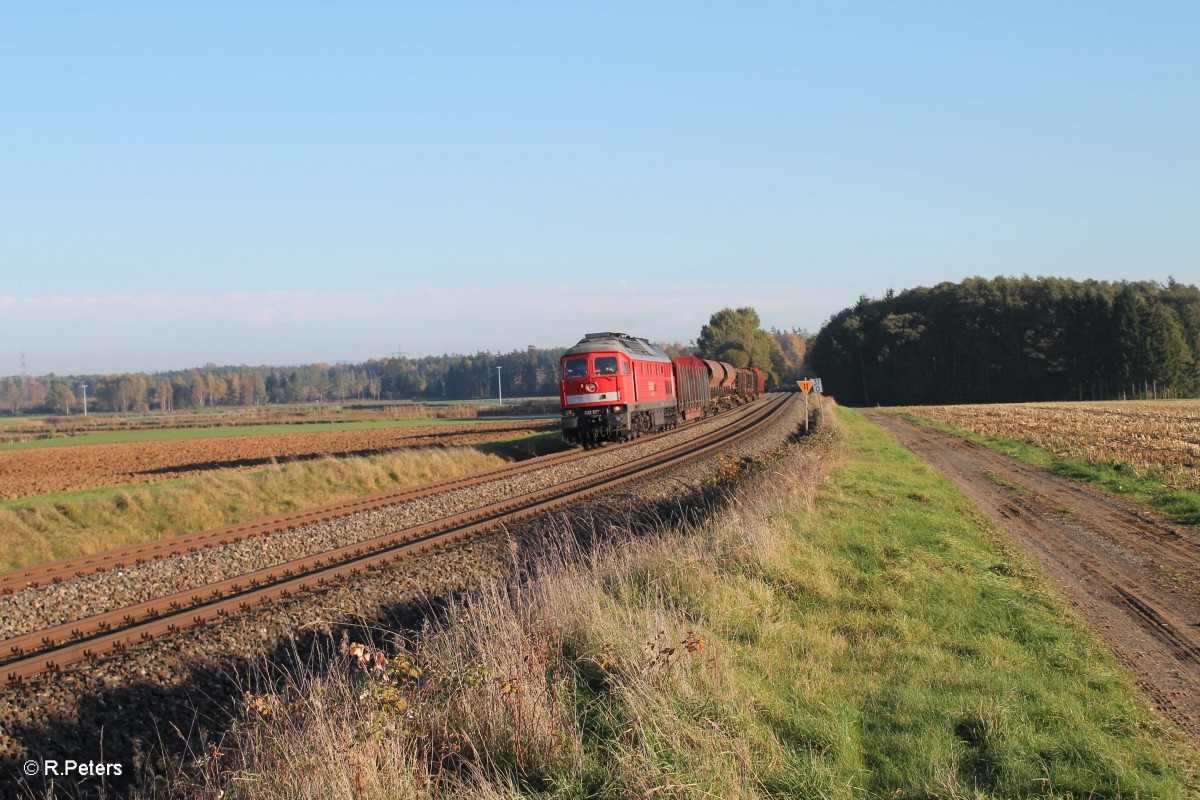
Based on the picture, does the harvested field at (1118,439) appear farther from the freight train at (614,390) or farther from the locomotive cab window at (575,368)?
the locomotive cab window at (575,368)

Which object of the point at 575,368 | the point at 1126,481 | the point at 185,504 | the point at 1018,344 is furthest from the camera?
the point at 1018,344

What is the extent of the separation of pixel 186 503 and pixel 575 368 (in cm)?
1355

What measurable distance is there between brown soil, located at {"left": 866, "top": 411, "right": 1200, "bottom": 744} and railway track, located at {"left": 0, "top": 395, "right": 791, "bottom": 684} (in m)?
8.21

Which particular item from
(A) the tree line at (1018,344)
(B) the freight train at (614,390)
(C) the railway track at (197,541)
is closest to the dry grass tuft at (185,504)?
(C) the railway track at (197,541)

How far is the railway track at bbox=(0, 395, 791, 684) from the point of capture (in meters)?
8.46

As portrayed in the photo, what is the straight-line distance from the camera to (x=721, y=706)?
5.17m

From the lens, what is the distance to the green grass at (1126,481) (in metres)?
14.2

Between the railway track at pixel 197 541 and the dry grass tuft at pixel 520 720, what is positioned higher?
the dry grass tuft at pixel 520 720

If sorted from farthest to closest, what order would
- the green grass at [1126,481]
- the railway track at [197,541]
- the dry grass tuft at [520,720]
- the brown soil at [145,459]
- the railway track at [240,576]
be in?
the brown soil at [145,459] < the green grass at [1126,481] < the railway track at [197,541] < the railway track at [240,576] < the dry grass tuft at [520,720]

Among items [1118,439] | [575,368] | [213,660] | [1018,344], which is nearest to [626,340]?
[575,368]

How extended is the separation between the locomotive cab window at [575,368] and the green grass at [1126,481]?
13.5 metres

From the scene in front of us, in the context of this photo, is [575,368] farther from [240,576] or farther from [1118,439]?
[240,576]

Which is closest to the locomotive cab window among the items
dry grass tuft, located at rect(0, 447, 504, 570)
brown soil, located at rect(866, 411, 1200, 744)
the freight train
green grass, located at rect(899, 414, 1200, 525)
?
the freight train

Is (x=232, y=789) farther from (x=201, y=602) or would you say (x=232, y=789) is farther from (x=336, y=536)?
(x=336, y=536)
